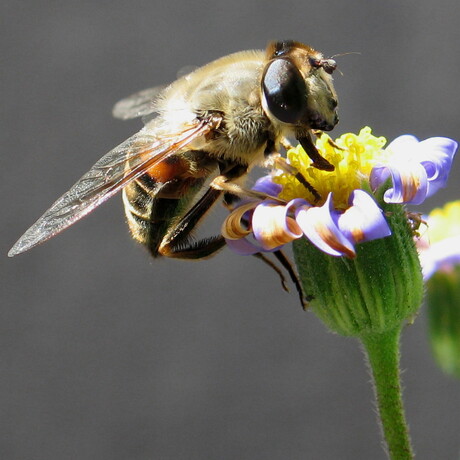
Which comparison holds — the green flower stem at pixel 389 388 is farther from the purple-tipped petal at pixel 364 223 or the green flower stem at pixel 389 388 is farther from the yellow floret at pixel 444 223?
the yellow floret at pixel 444 223

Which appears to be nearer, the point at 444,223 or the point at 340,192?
the point at 340,192

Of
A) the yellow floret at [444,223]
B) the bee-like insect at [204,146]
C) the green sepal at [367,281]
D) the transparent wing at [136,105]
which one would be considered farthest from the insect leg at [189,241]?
the yellow floret at [444,223]

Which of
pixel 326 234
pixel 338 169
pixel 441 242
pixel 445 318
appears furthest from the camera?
pixel 441 242

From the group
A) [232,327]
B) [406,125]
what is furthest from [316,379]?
[406,125]

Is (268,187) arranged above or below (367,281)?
above

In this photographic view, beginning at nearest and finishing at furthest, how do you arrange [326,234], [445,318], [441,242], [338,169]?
[326,234] < [338,169] < [445,318] < [441,242]

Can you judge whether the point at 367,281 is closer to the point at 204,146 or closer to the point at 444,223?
the point at 204,146

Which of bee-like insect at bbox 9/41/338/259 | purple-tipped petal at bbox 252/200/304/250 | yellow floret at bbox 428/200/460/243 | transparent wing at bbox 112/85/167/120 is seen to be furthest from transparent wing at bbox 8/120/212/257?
yellow floret at bbox 428/200/460/243

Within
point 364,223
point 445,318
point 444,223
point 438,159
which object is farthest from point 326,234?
point 444,223

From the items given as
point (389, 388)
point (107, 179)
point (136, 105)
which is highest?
point (136, 105)

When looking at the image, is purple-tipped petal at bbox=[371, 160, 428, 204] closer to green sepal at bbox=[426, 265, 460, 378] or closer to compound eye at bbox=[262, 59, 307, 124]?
compound eye at bbox=[262, 59, 307, 124]
